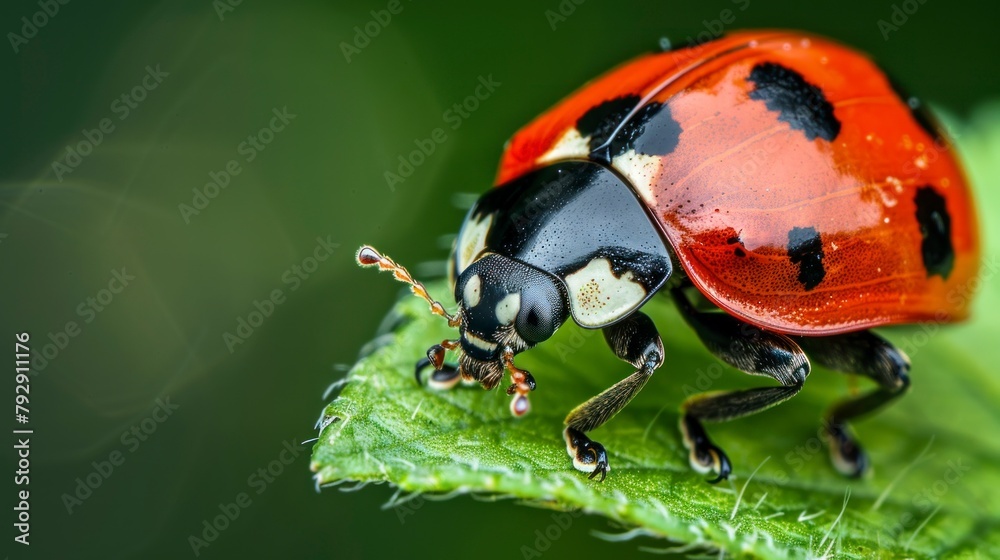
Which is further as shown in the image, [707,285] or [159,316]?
[159,316]

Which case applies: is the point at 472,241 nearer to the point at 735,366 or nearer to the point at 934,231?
the point at 735,366

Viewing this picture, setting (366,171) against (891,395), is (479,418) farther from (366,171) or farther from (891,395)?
(366,171)

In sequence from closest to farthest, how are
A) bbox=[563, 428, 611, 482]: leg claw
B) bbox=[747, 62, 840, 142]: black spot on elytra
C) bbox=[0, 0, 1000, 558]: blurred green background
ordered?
bbox=[563, 428, 611, 482]: leg claw
bbox=[747, 62, 840, 142]: black spot on elytra
bbox=[0, 0, 1000, 558]: blurred green background

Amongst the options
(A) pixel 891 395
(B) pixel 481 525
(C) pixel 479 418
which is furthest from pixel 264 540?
(A) pixel 891 395

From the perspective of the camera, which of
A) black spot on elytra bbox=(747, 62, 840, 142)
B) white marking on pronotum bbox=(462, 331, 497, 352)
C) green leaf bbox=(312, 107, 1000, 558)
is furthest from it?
black spot on elytra bbox=(747, 62, 840, 142)

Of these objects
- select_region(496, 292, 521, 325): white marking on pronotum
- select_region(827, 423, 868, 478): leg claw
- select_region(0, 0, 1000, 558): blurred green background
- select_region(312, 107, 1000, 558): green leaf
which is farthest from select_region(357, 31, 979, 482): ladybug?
select_region(0, 0, 1000, 558): blurred green background

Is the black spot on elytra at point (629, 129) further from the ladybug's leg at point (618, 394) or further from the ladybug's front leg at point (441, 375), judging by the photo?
the ladybug's front leg at point (441, 375)

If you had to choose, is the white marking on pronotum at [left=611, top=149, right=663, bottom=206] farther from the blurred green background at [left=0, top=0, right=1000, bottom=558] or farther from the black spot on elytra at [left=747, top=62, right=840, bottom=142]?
the blurred green background at [left=0, top=0, right=1000, bottom=558]
